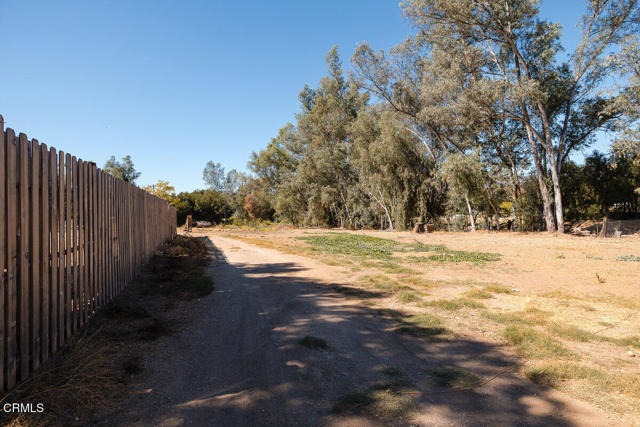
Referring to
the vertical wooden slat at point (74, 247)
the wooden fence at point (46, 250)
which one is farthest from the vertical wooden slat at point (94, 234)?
the vertical wooden slat at point (74, 247)

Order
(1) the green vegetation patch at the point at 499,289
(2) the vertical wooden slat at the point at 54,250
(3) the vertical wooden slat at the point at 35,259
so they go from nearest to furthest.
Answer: (3) the vertical wooden slat at the point at 35,259 < (2) the vertical wooden slat at the point at 54,250 < (1) the green vegetation patch at the point at 499,289

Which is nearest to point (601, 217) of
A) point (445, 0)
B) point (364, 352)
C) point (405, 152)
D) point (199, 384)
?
point (405, 152)

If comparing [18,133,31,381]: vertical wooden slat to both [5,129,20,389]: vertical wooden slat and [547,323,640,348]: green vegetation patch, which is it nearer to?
[5,129,20,389]: vertical wooden slat

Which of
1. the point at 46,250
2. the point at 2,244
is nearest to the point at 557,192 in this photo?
the point at 46,250

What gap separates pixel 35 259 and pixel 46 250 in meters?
0.22

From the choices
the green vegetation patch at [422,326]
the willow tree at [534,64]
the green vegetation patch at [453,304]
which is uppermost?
the willow tree at [534,64]

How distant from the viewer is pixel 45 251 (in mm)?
2910

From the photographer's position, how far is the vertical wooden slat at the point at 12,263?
7.79 ft

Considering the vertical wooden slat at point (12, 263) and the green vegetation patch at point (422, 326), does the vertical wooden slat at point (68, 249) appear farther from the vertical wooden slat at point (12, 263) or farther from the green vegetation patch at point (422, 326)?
the green vegetation patch at point (422, 326)

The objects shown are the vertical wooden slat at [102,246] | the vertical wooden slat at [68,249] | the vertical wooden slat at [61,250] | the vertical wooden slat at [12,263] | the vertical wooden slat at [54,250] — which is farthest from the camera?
the vertical wooden slat at [102,246]

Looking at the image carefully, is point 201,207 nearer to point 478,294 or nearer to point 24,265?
point 478,294

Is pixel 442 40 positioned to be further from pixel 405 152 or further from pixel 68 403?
pixel 68 403

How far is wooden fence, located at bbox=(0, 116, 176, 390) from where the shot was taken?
7.84 ft

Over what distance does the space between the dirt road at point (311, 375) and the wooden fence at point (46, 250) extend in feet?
3.10
